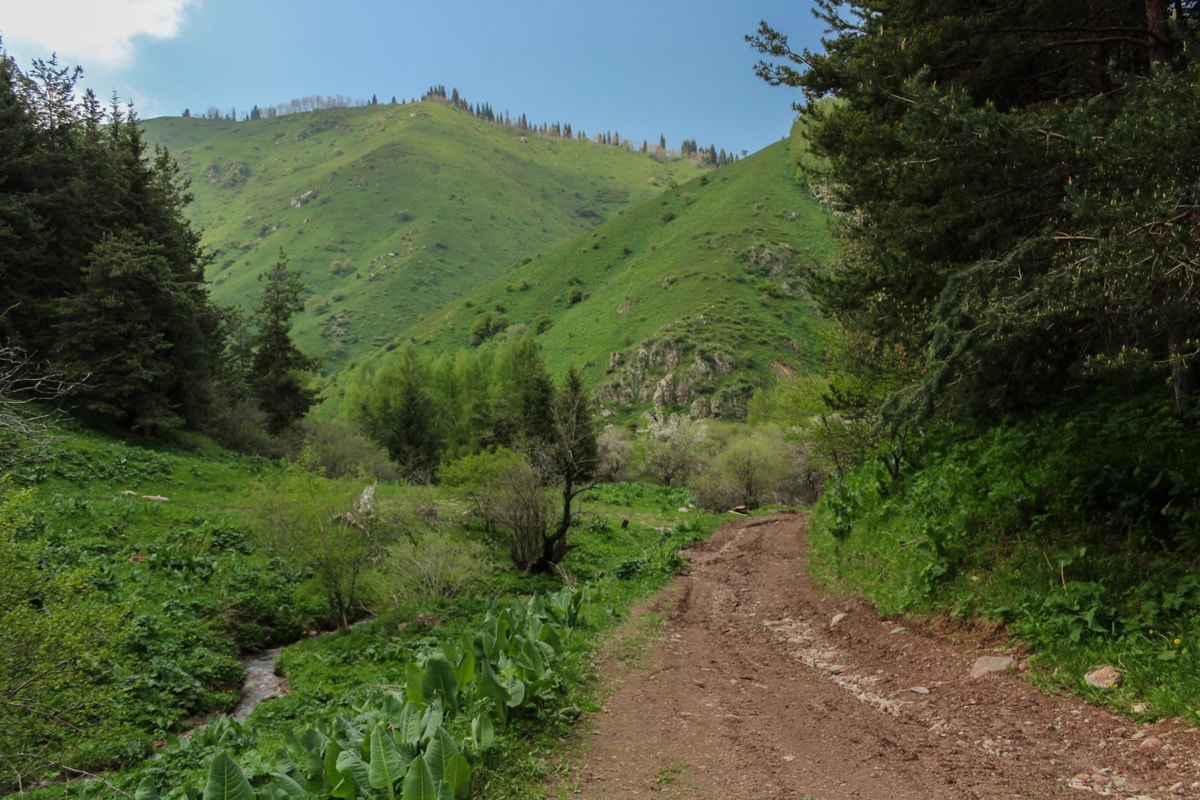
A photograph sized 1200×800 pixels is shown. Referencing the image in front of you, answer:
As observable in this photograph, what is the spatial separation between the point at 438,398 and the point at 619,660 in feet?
165

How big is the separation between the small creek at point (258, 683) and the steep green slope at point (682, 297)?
59.7 metres

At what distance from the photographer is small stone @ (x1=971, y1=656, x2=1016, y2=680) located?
6.48 meters

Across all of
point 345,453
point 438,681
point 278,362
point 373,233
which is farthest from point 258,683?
point 373,233

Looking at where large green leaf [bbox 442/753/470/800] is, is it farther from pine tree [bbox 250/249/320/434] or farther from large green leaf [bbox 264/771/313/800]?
pine tree [bbox 250/249/320/434]

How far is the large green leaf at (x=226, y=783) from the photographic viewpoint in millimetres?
3707

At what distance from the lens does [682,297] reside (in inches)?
3344

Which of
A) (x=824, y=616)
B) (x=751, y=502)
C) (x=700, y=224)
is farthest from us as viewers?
(x=700, y=224)

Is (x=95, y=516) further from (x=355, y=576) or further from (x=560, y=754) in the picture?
(x=560, y=754)

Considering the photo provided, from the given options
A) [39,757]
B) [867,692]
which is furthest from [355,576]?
[867,692]

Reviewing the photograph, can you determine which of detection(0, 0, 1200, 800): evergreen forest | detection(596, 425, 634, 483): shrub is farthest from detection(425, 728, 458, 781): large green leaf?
detection(596, 425, 634, 483): shrub

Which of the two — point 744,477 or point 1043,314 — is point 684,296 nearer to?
point 744,477

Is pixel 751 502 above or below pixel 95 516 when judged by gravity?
below

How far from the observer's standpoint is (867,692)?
689cm

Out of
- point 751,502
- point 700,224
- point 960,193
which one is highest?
point 700,224
